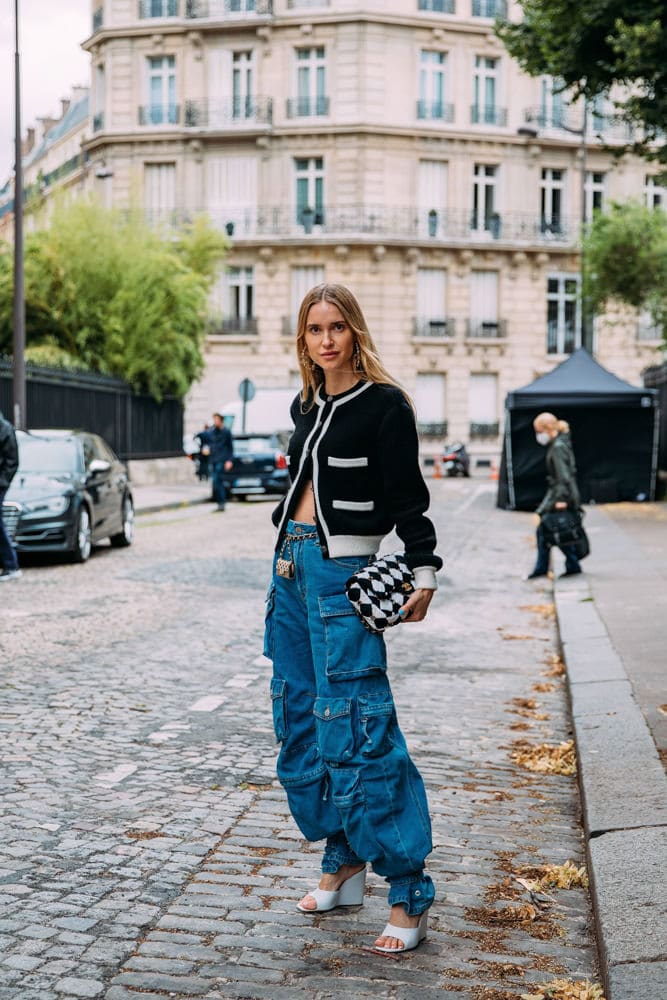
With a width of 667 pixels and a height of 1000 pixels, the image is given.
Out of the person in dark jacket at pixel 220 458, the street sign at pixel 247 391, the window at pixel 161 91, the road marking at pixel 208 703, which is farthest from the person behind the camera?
the window at pixel 161 91

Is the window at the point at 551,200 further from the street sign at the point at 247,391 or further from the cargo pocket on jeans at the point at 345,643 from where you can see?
the cargo pocket on jeans at the point at 345,643

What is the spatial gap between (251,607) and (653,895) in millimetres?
7920

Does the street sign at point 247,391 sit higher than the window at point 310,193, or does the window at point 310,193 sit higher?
the window at point 310,193

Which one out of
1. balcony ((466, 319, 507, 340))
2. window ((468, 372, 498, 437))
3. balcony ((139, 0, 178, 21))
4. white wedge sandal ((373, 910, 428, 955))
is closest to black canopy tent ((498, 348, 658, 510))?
window ((468, 372, 498, 437))

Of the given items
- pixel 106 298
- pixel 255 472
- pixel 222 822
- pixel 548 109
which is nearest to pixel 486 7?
pixel 548 109

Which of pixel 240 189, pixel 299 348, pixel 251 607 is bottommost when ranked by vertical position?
pixel 251 607

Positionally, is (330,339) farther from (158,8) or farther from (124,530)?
(158,8)

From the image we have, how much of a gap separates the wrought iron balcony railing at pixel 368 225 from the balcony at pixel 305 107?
3249 millimetres

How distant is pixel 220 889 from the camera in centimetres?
441

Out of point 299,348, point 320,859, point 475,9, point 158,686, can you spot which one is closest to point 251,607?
point 158,686

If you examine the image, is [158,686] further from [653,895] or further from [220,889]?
[653,895]

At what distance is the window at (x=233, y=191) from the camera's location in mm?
48031

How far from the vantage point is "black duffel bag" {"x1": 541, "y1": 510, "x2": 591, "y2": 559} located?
45.7ft

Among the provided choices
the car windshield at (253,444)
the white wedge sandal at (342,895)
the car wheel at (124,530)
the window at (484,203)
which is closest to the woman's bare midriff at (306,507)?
the white wedge sandal at (342,895)
